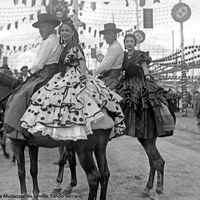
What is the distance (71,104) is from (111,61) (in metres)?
1.78

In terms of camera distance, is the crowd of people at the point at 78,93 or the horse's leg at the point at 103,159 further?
the horse's leg at the point at 103,159

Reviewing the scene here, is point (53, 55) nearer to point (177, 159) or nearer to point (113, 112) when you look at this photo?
point (113, 112)

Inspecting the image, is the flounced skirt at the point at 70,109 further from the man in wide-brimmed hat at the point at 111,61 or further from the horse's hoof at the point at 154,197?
the horse's hoof at the point at 154,197

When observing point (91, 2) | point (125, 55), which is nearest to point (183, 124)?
point (91, 2)

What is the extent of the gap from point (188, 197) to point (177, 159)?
334 centimetres

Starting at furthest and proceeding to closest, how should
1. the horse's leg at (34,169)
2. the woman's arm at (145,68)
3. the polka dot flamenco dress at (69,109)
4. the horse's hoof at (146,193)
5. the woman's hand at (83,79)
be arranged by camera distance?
the woman's arm at (145,68), the horse's hoof at (146,193), the horse's leg at (34,169), the woman's hand at (83,79), the polka dot flamenco dress at (69,109)

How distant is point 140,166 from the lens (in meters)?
7.92

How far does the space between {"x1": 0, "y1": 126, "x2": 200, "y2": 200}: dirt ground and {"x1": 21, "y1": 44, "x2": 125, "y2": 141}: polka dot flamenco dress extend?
1755 mm

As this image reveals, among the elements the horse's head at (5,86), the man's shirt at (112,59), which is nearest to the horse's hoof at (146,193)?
the man's shirt at (112,59)

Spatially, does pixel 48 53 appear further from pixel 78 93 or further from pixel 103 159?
pixel 103 159

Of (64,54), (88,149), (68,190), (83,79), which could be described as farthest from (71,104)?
(68,190)

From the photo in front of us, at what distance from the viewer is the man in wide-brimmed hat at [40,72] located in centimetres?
473

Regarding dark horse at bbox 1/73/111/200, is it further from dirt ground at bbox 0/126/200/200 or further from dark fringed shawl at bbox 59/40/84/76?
dark fringed shawl at bbox 59/40/84/76

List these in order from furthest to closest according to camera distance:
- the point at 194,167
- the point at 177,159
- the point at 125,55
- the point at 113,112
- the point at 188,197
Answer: the point at 177,159 < the point at 194,167 < the point at 125,55 < the point at 188,197 < the point at 113,112
